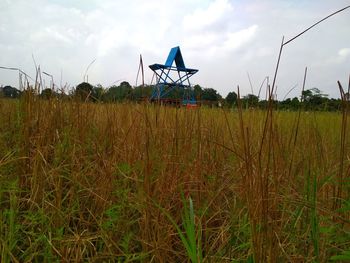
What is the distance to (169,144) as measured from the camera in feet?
4.47

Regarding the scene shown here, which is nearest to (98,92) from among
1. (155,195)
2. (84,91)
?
(84,91)

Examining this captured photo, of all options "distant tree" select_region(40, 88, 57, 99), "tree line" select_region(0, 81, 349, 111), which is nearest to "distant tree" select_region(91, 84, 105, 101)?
"tree line" select_region(0, 81, 349, 111)

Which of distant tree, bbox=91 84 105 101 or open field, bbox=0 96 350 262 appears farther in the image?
distant tree, bbox=91 84 105 101

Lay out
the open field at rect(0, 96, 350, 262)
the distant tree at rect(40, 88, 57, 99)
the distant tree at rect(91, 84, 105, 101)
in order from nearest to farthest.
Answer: the open field at rect(0, 96, 350, 262) < the distant tree at rect(40, 88, 57, 99) < the distant tree at rect(91, 84, 105, 101)

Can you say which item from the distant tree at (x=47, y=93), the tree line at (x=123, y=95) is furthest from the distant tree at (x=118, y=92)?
the distant tree at (x=47, y=93)

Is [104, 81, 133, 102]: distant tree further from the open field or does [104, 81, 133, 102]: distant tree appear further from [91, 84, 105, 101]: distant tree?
the open field

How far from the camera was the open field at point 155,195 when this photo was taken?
0.76 meters

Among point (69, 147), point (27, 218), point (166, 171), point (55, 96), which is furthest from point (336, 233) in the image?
point (55, 96)

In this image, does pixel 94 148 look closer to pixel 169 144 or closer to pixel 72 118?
pixel 72 118

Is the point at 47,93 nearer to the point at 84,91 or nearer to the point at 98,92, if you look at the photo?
the point at 84,91

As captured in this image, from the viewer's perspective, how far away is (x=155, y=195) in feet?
3.42

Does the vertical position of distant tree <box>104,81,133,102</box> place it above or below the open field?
above

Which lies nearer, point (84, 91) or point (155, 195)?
point (155, 195)

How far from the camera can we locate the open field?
760 millimetres
